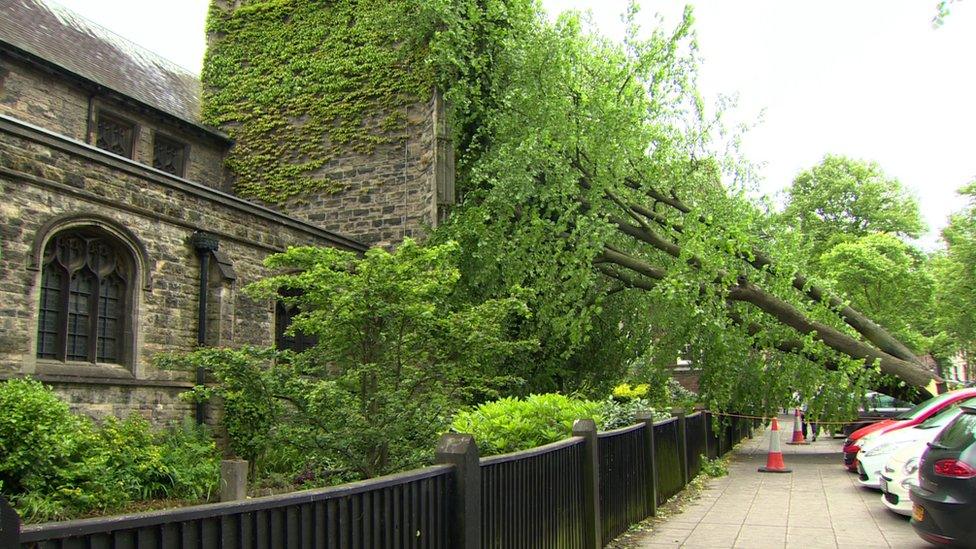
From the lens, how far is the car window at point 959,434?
6606 millimetres

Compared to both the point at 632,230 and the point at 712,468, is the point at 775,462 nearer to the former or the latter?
the point at 712,468

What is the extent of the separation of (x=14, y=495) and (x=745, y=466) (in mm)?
12851

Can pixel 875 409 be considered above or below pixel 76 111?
below

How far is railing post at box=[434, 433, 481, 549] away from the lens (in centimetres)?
450

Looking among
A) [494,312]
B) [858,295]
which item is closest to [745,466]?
[494,312]

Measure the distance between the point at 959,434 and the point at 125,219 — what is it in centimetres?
1178

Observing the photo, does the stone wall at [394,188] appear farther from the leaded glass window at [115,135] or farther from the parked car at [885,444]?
the parked car at [885,444]

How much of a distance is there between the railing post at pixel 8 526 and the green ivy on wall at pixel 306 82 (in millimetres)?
18361

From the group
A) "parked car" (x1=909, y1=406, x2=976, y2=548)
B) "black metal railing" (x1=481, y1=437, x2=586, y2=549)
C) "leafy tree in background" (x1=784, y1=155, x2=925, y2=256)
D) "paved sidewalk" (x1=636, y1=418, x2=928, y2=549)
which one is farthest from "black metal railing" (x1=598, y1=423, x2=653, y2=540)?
"leafy tree in background" (x1=784, y1=155, x2=925, y2=256)

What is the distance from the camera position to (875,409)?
21.9 metres

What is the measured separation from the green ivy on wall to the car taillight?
15343mm

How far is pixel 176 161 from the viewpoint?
20.3m

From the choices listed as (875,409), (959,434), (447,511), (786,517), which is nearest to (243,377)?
(447,511)

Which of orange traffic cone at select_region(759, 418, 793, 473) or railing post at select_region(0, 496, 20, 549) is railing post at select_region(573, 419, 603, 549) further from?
orange traffic cone at select_region(759, 418, 793, 473)
